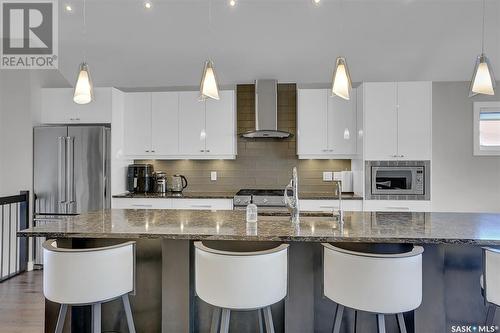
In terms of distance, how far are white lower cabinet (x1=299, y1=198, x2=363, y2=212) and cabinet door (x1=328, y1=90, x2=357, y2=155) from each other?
67cm

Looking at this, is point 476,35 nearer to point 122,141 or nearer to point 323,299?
point 323,299

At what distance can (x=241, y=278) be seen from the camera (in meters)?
1.51

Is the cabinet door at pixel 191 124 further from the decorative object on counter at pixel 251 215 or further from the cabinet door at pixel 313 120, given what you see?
the decorative object on counter at pixel 251 215

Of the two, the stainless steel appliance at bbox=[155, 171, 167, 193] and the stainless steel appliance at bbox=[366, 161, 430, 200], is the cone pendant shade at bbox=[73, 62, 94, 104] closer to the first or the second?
the stainless steel appliance at bbox=[155, 171, 167, 193]

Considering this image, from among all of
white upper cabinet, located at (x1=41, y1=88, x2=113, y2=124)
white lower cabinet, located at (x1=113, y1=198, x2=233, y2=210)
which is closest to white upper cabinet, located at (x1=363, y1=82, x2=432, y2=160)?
white lower cabinet, located at (x1=113, y1=198, x2=233, y2=210)

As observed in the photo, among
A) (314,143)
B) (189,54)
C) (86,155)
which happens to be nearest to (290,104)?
(314,143)

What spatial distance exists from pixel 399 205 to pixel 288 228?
2391 millimetres

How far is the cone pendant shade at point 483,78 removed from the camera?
6.70ft

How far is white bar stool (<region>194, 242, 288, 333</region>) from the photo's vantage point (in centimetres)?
151

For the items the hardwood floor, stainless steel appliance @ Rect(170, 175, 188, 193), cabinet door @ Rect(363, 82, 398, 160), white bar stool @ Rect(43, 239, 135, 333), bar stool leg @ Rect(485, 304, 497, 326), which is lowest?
the hardwood floor

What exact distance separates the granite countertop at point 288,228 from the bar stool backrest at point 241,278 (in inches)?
6.8

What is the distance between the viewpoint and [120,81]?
173 inches

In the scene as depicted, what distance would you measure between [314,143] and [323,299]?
242 centimetres

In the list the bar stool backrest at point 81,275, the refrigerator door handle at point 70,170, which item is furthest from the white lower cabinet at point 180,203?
the bar stool backrest at point 81,275
